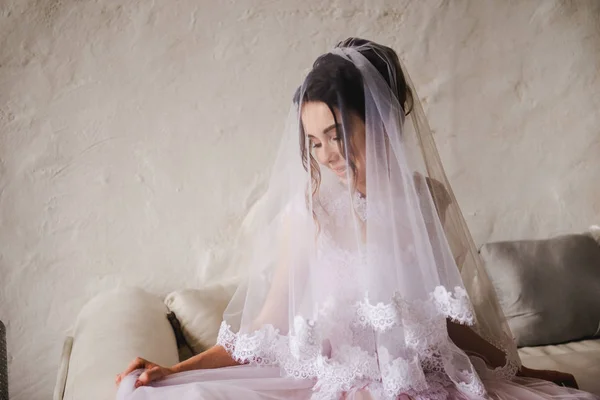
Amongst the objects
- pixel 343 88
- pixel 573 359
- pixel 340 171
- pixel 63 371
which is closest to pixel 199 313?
pixel 63 371

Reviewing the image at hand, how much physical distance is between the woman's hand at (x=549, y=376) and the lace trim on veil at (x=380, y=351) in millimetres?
270

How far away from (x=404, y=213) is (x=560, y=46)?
1.44 meters

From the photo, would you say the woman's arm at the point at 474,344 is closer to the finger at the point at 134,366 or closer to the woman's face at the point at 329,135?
the woman's face at the point at 329,135

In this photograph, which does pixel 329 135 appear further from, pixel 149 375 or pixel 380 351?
pixel 149 375

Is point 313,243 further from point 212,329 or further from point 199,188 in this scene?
point 199,188

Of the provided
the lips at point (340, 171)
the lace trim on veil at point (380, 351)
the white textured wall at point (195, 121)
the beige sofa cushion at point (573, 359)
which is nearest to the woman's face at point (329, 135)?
the lips at point (340, 171)

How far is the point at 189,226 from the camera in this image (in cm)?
202

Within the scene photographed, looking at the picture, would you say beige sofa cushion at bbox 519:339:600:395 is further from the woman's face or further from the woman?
the woman's face

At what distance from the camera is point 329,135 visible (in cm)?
121

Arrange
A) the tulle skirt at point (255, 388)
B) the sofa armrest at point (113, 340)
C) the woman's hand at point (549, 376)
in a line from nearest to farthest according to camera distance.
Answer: the tulle skirt at point (255, 388) → the woman's hand at point (549, 376) → the sofa armrest at point (113, 340)

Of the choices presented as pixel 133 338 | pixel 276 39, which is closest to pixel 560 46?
pixel 276 39

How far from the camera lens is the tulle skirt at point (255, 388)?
3.40 feet

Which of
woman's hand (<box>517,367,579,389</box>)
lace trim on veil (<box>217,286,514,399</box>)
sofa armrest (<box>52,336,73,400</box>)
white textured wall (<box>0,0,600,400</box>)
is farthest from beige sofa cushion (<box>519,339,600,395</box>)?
sofa armrest (<box>52,336,73,400</box>)

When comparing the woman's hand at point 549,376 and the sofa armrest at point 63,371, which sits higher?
the sofa armrest at point 63,371
